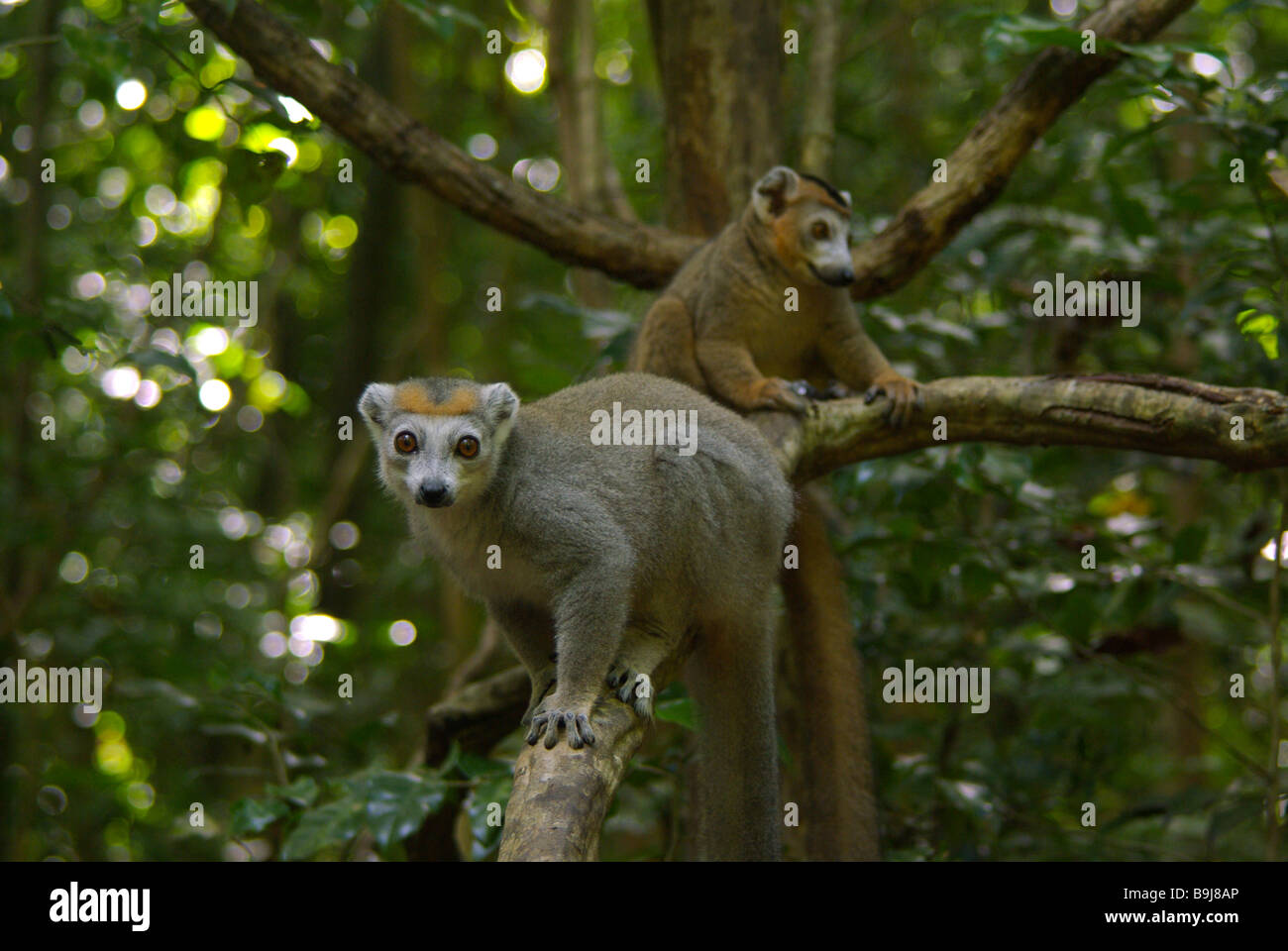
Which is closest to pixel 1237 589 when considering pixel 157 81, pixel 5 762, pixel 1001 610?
pixel 1001 610

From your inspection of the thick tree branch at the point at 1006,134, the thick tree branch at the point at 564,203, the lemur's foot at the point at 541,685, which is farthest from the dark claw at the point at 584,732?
the thick tree branch at the point at 1006,134

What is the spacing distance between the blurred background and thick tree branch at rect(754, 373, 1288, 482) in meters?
0.30

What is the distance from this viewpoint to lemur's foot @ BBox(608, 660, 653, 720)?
403cm

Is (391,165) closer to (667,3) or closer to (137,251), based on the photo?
(667,3)

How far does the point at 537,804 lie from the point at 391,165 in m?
4.19

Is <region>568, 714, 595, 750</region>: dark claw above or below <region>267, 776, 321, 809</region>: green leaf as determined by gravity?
above

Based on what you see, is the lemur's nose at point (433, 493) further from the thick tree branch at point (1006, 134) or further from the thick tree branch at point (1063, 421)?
the thick tree branch at point (1006, 134)

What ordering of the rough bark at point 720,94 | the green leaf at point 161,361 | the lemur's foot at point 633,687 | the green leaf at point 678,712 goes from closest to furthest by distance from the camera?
the lemur's foot at point 633,687 < the green leaf at point 678,712 < the green leaf at point 161,361 < the rough bark at point 720,94

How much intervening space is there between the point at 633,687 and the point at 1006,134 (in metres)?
3.89

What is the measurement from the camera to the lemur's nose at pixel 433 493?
4078mm

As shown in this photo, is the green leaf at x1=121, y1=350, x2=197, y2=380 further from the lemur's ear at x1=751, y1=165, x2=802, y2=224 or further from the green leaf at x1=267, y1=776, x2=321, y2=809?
the lemur's ear at x1=751, y1=165, x2=802, y2=224

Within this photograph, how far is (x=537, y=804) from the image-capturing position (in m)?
3.14

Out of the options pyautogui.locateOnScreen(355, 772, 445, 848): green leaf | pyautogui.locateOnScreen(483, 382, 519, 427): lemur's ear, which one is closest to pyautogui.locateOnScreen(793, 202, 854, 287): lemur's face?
pyautogui.locateOnScreen(483, 382, 519, 427): lemur's ear

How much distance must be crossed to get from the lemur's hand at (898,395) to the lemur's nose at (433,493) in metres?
2.45
